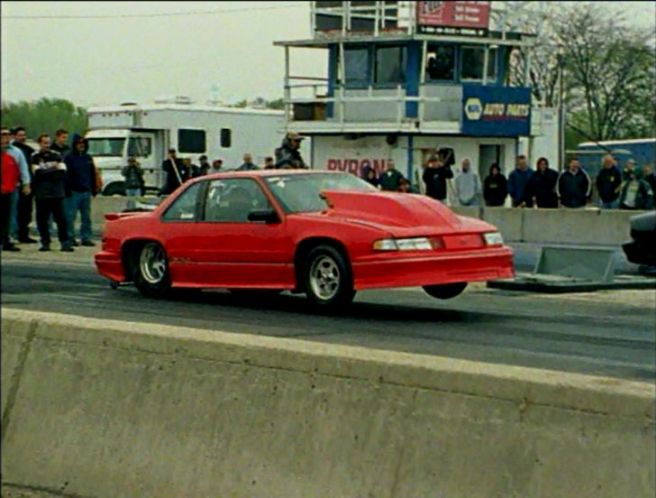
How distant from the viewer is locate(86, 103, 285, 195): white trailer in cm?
3869

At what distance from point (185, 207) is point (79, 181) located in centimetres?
668

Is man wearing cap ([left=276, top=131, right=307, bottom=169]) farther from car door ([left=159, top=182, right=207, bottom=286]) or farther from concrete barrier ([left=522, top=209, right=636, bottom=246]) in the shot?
concrete barrier ([left=522, top=209, right=636, bottom=246])

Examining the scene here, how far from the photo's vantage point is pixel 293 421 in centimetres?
586

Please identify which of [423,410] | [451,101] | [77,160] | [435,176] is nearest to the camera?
[423,410]

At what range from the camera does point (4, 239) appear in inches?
79.7

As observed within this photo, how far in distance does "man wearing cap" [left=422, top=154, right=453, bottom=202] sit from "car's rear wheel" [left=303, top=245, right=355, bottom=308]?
1622 cm

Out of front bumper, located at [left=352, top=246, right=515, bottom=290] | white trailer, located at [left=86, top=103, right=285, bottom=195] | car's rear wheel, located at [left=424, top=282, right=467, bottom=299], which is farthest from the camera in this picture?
white trailer, located at [left=86, top=103, right=285, bottom=195]

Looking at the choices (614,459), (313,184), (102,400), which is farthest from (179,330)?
(313,184)

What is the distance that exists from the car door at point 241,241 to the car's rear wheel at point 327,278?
0.68 feet

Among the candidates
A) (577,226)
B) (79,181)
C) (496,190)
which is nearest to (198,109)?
(496,190)

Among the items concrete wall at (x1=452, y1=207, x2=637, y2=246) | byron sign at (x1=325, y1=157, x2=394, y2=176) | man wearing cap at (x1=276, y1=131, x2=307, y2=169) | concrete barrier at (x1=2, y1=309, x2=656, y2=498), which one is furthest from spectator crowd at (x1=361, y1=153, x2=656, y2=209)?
concrete barrier at (x1=2, y1=309, x2=656, y2=498)

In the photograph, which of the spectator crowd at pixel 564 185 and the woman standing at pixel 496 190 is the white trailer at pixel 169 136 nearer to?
the woman standing at pixel 496 190

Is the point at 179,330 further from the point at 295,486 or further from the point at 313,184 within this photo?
the point at 313,184

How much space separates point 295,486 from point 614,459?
130 cm
